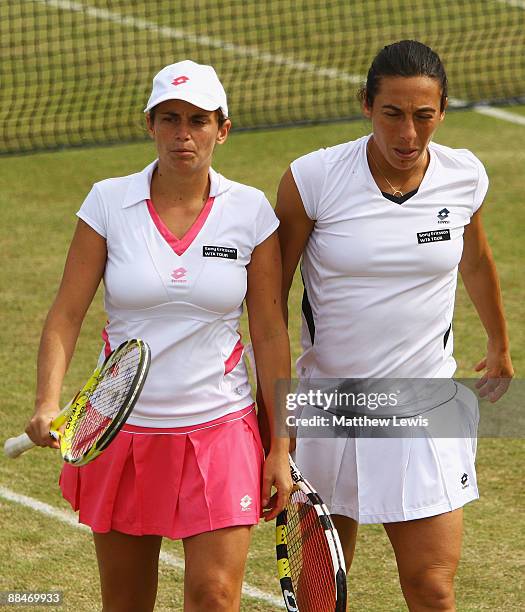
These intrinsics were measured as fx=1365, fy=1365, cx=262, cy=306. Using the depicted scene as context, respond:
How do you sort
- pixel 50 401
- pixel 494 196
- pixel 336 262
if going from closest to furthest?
pixel 50 401, pixel 336 262, pixel 494 196

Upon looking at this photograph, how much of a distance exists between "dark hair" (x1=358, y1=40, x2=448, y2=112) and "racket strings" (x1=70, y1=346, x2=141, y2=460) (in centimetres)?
127

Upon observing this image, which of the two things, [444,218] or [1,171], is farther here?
[1,171]

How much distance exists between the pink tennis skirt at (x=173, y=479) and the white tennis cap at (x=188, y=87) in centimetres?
104

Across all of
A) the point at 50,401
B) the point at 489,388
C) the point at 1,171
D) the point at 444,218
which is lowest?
the point at 1,171

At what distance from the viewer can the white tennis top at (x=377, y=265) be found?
465cm

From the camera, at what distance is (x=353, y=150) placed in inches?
189

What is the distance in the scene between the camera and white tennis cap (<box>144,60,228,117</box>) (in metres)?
4.37

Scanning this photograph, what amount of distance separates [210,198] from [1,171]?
800 centimetres

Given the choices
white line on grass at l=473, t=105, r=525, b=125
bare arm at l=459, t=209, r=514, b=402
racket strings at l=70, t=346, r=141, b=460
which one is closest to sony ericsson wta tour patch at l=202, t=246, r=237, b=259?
racket strings at l=70, t=346, r=141, b=460

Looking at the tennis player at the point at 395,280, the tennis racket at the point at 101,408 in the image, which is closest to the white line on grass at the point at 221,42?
the tennis player at the point at 395,280

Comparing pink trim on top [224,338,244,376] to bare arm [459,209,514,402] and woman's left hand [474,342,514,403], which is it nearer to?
bare arm [459,209,514,402]

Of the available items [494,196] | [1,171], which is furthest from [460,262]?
[1,171]

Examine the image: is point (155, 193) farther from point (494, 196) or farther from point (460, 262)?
point (494, 196)

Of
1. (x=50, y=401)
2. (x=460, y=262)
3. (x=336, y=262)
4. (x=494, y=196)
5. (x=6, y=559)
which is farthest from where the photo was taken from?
(x=494, y=196)
